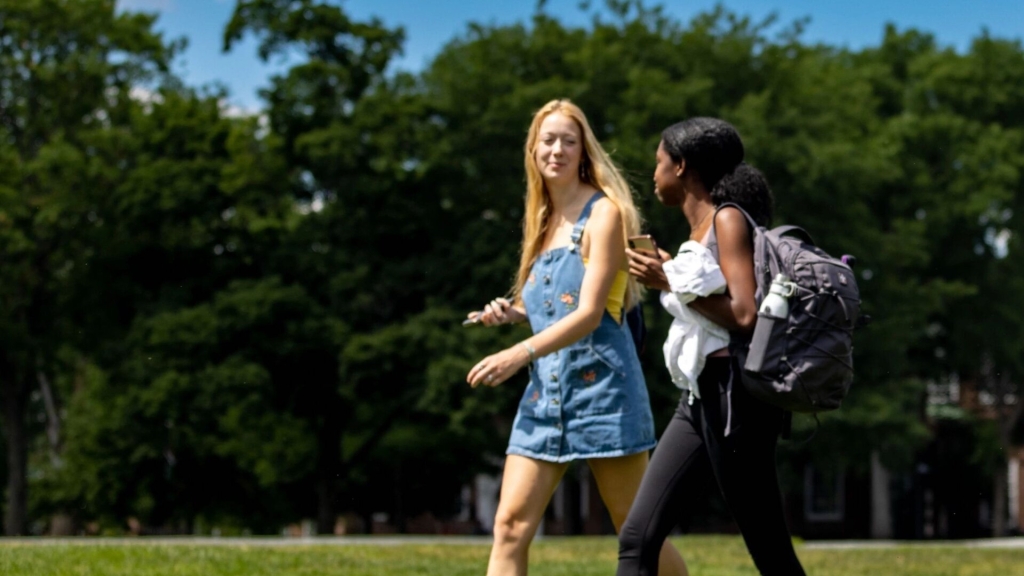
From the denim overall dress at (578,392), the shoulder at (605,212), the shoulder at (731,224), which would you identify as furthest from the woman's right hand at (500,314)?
the shoulder at (731,224)

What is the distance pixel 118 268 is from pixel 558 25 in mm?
12071

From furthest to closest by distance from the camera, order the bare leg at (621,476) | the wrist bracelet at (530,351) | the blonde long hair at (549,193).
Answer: the blonde long hair at (549,193)
the bare leg at (621,476)
the wrist bracelet at (530,351)

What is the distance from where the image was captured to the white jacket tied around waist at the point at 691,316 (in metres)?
4.39

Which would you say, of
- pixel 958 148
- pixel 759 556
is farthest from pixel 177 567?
pixel 958 148

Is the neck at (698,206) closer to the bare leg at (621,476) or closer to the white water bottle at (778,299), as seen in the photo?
the white water bottle at (778,299)

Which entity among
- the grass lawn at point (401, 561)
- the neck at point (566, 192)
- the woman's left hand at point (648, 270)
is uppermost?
the neck at point (566, 192)

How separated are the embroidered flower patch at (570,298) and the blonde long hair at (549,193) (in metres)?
0.22

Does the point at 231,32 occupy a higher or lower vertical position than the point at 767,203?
higher

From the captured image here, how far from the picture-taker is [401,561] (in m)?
11.1

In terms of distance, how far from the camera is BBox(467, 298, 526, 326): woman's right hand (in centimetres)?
520

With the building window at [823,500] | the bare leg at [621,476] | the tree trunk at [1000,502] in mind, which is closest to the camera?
the bare leg at [621,476]

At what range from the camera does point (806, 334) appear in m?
4.24

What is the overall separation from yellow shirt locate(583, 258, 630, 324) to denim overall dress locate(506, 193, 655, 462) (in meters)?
0.03

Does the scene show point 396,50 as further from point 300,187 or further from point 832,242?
point 832,242
